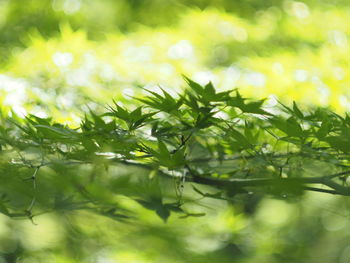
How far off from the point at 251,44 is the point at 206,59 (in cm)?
21

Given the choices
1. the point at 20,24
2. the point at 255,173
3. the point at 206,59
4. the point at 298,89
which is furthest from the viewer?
the point at 20,24

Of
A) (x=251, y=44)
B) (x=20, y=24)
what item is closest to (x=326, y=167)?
(x=251, y=44)

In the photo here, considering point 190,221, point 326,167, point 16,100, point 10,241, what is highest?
point 326,167

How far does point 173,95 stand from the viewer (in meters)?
1.08

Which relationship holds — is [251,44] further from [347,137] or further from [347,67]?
[347,137]

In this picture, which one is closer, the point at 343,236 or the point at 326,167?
the point at 326,167

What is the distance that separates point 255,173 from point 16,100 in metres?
0.62

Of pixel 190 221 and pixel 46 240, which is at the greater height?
pixel 190 221

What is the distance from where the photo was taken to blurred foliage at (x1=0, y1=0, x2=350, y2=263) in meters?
0.86

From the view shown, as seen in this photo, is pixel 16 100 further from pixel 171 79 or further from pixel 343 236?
pixel 343 236

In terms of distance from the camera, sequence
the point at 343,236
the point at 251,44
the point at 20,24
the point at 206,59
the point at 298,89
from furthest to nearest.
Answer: the point at 20,24, the point at 343,236, the point at 251,44, the point at 206,59, the point at 298,89

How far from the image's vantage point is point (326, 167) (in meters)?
0.63

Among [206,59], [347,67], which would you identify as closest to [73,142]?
[347,67]

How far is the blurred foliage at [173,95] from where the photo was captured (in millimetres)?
859
